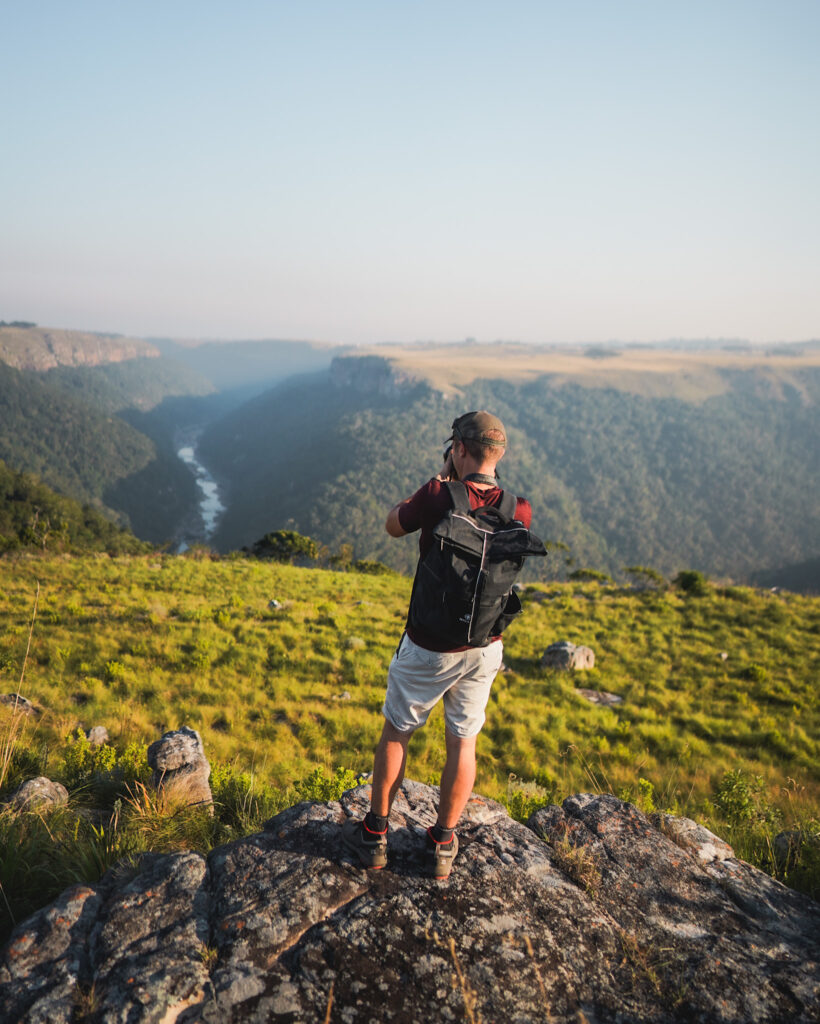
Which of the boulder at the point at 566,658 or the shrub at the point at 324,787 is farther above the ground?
the shrub at the point at 324,787

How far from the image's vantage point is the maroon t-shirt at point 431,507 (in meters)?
2.90

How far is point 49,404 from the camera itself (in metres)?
178

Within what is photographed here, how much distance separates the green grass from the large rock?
0.70 metres

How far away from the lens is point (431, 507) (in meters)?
2.93

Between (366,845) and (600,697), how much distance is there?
8.96 metres

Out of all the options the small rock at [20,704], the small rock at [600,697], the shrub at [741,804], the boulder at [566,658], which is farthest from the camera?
the boulder at [566,658]

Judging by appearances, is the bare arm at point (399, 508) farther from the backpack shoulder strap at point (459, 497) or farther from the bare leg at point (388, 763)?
the bare leg at point (388, 763)

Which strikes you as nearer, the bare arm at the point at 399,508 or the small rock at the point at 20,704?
the bare arm at the point at 399,508

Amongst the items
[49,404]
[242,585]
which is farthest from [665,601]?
[49,404]

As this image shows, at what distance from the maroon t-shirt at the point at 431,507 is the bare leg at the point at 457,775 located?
61 cm

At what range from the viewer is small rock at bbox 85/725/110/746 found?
5.91 m

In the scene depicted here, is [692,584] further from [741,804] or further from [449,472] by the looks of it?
[449,472]

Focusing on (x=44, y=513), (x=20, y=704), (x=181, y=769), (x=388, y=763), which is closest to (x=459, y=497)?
(x=388, y=763)

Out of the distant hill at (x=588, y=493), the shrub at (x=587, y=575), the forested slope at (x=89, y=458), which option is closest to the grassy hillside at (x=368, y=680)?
the shrub at (x=587, y=575)
